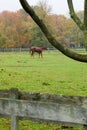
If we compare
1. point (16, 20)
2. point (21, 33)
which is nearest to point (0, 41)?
point (21, 33)

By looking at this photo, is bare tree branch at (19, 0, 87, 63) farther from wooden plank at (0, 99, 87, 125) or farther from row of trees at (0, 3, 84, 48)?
row of trees at (0, 3, 84, 48)

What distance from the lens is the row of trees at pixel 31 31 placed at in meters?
87.2

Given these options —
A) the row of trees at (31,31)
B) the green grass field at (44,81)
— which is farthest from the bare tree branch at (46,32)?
the row of trees at (31,31)

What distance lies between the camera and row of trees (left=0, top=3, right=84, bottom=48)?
286 ft

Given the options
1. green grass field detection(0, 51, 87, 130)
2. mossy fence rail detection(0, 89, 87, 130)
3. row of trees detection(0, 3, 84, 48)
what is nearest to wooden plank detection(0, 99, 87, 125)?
mossy fence rail detection(0, 89, 87, 130)

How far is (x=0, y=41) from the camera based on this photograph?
86.2m

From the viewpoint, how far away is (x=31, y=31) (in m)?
88.9

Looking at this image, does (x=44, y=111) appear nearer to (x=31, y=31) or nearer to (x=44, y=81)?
(x=44, y=81)

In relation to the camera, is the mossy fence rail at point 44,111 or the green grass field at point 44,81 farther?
the green grass field at point 44,81

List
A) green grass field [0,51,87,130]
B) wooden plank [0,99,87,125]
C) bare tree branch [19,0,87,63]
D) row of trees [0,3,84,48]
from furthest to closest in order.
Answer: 1. row of trees [0,3,84,48]
2. green grass field [0,51,87,130]
3. bare tree branch [19,0,87,63]
4. wooden plank [0,99,87,125]

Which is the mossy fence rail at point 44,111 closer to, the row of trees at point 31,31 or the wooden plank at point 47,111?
the wooden plank at point 47,111

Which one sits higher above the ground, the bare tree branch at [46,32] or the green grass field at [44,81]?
the bare tree branch at [46,32]

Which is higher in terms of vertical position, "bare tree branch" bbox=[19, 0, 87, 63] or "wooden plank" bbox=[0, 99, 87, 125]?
"bare tree branch" bbox=[19, 0, 87, 63]

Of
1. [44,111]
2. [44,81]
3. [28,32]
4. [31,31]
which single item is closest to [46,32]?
[44,111]
